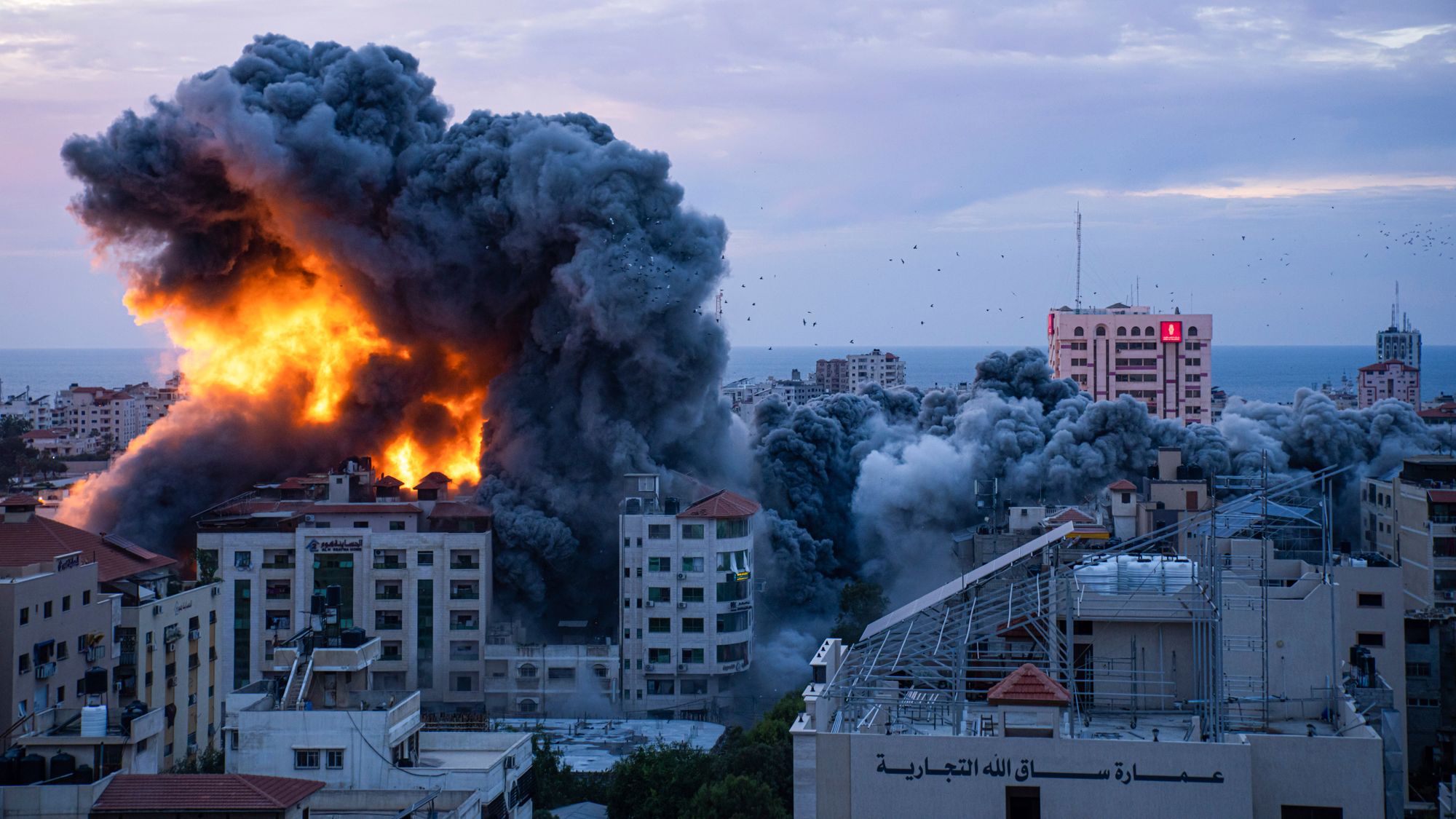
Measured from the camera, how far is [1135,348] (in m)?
111

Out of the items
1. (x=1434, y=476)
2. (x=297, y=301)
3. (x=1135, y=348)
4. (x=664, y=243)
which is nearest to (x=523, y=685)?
(x=664, y=243)

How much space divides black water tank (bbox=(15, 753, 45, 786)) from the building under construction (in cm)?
940

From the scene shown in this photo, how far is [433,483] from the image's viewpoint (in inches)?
2234

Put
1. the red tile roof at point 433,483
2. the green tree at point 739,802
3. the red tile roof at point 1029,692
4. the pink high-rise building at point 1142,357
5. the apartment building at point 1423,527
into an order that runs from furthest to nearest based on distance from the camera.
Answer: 1. the pink high-rise building at point 1142,357
2. the red tile roof at point 433,483
3. the apartment building at point 1423,527
4. the green tree at point 739,802
5. the red tile roof at point 1029,692

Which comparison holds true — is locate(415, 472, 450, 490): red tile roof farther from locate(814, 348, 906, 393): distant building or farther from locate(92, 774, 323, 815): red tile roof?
locate(814, 348, 906, 393): distant building

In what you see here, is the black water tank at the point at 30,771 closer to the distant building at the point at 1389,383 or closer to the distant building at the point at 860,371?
the distant building at the point at 1389,383

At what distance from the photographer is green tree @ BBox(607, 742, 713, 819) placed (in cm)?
3675

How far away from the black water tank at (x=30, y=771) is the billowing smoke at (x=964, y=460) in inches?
1575

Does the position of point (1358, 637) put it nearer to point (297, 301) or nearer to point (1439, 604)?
point (1439, 604)

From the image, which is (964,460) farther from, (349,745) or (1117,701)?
(349,745)

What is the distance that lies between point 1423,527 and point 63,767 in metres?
37.1

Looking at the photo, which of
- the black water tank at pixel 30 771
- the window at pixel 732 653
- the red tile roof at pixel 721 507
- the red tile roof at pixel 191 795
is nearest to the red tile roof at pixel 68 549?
the black water tank at pixel 30 771

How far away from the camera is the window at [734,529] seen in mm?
53188

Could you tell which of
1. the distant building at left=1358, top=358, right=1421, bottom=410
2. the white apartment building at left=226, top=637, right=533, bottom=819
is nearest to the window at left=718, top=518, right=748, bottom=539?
the white apartment building at left=226, top=637, right=533, bottom=819
